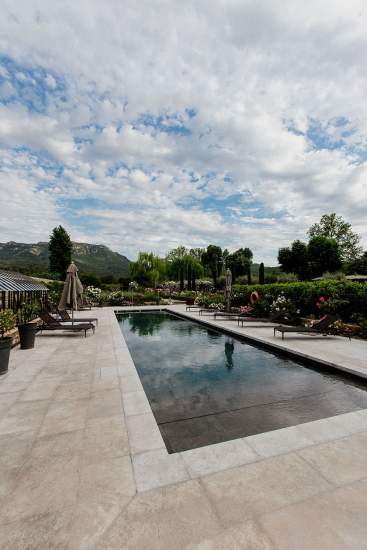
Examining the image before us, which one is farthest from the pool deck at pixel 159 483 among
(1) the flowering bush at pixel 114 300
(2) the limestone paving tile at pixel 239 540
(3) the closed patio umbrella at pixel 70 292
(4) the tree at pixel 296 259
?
(4) the tree at pixel 296 259

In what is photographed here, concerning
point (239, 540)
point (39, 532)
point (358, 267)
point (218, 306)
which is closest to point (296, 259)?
point (358, 267)

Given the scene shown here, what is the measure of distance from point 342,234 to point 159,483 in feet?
164

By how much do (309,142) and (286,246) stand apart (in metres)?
34.5

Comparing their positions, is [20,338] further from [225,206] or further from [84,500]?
[225,206]

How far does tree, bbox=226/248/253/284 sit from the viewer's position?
5641 centimetres

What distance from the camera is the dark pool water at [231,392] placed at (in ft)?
11.7

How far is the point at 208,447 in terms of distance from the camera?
9.52 feet

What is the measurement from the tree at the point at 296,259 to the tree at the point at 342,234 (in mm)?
4445

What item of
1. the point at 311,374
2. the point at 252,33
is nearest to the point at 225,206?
the point at 252,33

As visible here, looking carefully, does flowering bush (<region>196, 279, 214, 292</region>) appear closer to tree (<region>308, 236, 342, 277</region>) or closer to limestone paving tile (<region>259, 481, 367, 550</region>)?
tree (<region>308, 236, 342, 277</region>)

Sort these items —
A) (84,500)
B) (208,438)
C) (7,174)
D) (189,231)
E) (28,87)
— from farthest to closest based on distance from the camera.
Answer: (189,231) → (7,174) → (28,87) → (208,438) → (84,500)

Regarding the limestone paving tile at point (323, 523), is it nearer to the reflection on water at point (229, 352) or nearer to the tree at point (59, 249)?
the reflection on water at point (229, 352)

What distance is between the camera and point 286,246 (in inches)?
1699

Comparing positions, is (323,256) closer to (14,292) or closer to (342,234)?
(342,234)
